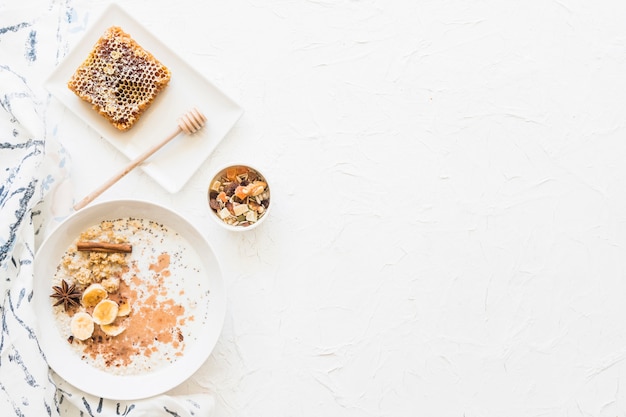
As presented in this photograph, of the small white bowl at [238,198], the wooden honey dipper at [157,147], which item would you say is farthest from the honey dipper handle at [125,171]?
the small white bowl at [238,198]

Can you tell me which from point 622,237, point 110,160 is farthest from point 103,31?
→ point 622,237

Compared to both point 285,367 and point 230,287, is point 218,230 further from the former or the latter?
point 285,367

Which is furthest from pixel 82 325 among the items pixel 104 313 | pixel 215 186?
pixel 215 186

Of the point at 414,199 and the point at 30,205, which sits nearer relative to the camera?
the point at 30,205

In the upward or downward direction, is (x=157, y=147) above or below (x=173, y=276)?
above

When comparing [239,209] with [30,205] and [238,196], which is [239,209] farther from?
[30,205]

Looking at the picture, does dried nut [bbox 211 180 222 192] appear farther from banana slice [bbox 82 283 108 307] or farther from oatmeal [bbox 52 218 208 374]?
banana slice [bbox 82 283 108 307]

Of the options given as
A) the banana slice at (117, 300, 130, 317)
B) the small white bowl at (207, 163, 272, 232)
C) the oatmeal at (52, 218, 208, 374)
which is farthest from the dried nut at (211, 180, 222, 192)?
the banana slice at (117, 300, 130, 317)
